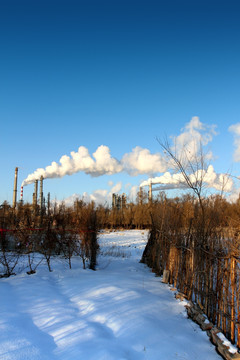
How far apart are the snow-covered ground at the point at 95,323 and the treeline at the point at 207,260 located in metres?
0.40

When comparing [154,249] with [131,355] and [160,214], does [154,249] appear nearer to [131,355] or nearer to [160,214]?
[160,214]

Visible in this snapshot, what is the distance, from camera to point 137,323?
3930 mm

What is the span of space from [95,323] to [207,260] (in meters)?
2.01

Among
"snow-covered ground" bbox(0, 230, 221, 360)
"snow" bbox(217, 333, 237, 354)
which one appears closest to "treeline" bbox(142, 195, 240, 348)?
"snow" bbox(217, 333, 237, 354)

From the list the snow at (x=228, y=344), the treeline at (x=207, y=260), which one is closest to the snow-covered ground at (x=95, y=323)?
the snow at (x=228, y=344)

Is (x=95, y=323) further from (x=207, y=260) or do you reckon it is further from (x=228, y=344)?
(x=207, y=260)

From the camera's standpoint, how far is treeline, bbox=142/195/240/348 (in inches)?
140

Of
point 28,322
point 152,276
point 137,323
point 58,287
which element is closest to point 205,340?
point 137,323

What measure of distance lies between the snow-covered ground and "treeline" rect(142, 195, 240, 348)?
40cm

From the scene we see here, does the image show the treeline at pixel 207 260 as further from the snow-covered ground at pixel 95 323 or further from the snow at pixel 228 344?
the snow-covered ground at pixel 95 323

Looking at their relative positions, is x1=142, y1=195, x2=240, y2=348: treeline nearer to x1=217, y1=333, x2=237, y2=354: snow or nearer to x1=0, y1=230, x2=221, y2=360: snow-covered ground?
x1=217, y1=333, x2=237, y2=354: snow

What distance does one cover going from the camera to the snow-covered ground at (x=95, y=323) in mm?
3152

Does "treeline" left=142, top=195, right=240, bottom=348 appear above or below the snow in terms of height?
above

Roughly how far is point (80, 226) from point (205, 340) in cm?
547
